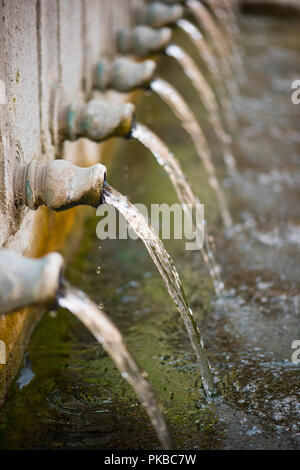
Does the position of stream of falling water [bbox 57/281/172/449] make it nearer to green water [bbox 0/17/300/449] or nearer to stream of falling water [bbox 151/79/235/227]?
green water [bbox 0/17/300/449]

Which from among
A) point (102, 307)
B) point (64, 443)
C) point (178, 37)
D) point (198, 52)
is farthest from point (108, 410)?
point (178, 37)

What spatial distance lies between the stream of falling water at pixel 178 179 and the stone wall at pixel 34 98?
1.76ft

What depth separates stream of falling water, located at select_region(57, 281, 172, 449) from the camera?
2555 mm

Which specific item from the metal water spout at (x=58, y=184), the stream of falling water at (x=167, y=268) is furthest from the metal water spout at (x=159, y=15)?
the metal water spout at (x=58, y=184)

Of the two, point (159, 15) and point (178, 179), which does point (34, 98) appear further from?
point (159, 15)

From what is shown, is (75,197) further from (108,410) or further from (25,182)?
(108,410)

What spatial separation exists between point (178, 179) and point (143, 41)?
1654 millimetres

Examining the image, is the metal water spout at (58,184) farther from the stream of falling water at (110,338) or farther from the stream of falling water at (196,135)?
the stream of falling water at (196,135)

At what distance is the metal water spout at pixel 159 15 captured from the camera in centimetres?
661

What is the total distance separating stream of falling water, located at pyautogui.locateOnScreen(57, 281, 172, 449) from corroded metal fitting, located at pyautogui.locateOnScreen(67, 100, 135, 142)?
1.57 meters

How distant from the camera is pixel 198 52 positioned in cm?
963

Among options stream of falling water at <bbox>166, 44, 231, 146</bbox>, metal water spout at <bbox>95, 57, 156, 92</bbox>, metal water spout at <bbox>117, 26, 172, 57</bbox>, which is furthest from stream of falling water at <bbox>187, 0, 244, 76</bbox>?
metal water spout at <bbox>95, 57, 156, 92</bbox>

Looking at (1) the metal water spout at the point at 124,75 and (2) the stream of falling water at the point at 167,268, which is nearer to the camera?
(2) the stream of falling water at the point at 167,268
